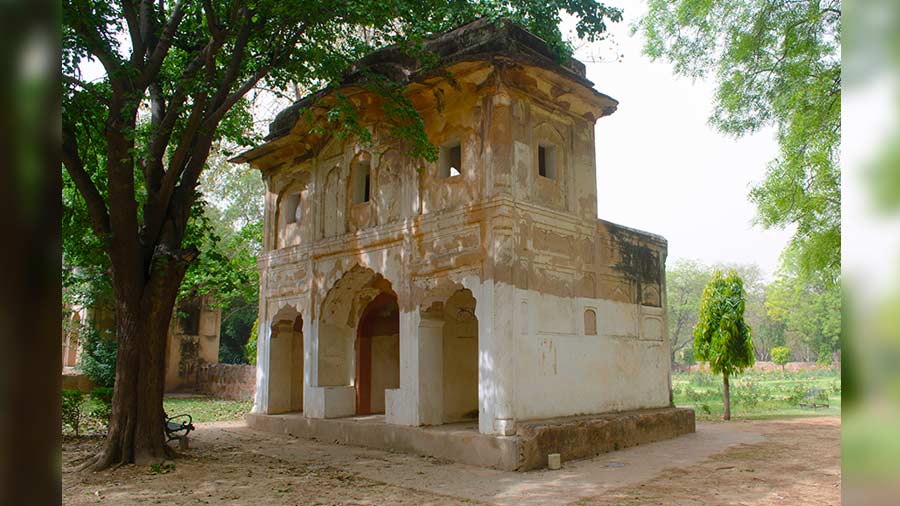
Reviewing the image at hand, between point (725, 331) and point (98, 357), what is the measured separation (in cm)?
1949

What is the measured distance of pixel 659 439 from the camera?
12883 millimetres

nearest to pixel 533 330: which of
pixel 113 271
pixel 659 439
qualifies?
pixel 659 439

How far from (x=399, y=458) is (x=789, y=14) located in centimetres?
1034

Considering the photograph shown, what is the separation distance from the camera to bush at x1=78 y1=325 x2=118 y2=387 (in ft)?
69.8

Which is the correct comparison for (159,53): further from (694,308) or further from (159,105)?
(694,308)

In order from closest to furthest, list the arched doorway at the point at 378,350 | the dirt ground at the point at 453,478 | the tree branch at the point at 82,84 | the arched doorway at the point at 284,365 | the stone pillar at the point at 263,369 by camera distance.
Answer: the dirt ground at the point at 453,478 < the tree branch at the point at 82,84 < the stone pillar at the point at 263,369 < the arched doorway at the point at 284,365 < the arched doorway at the point at 378,350

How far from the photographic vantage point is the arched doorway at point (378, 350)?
15.5m

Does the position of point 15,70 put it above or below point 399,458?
above

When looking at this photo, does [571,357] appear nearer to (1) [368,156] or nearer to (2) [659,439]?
(2) [659,439]

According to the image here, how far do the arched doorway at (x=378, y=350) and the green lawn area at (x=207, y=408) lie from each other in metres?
4.26

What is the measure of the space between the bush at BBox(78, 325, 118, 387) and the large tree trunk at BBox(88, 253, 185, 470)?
12.8m

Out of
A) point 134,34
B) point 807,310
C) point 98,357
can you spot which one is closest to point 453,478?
point 134,34

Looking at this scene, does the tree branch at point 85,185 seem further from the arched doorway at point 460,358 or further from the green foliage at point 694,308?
the green foliage at point 694,308

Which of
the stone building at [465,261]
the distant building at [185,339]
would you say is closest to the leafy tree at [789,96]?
the stone building at [465,261]
